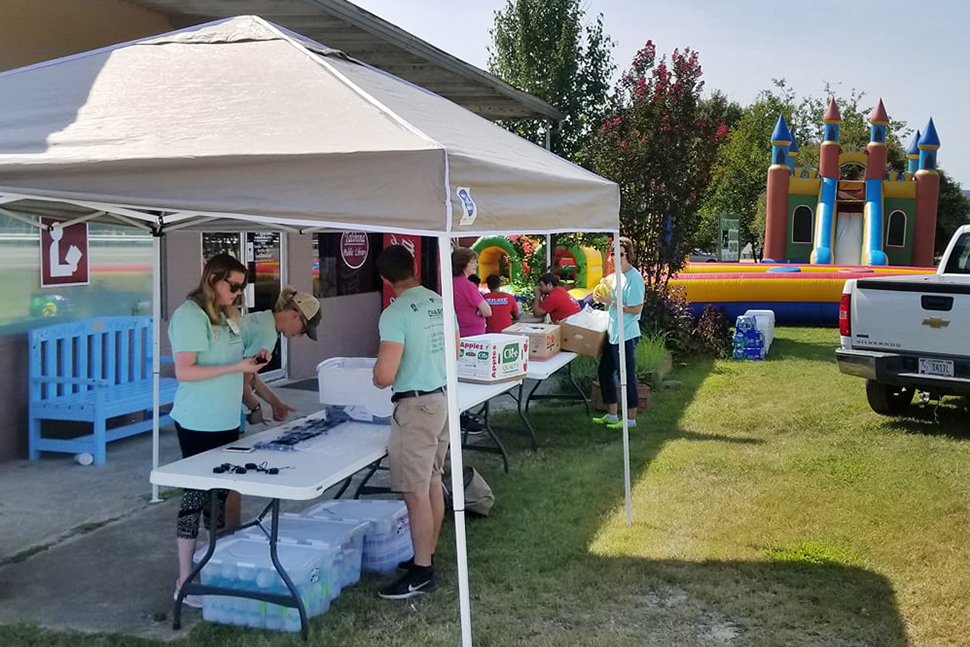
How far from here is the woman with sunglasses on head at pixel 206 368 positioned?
411 cm

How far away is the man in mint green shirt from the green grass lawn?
0.49 meters

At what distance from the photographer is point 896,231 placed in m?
26.6

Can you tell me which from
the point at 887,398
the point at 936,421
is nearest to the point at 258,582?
the point at 887,398

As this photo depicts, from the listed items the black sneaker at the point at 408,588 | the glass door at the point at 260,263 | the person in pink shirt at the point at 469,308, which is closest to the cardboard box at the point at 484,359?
the person in pink shirt at the point at 469,308

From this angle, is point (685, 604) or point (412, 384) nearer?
point (412, 384)

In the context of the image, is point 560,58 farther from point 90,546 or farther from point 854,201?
point 90,546

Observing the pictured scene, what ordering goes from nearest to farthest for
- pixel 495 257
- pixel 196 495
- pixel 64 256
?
pixel 196 495, pixel 64 256, pixel 495 257

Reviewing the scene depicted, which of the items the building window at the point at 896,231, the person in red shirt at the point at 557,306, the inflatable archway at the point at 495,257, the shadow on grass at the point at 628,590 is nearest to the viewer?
the shadow on grass at the point at 628,590

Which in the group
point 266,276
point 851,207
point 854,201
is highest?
point 854,201

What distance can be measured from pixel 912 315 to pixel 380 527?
17.1ft

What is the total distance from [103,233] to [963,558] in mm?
6955

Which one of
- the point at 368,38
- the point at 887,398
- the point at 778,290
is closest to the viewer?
the point at 887,398

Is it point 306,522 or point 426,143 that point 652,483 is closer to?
point 306,522

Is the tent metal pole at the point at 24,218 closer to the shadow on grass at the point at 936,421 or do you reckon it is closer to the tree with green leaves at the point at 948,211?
the shadow on grass at the point at 936,421
